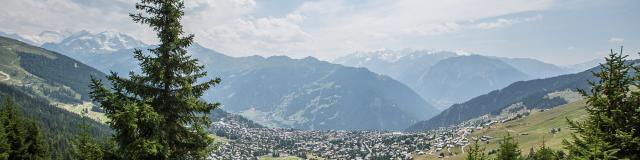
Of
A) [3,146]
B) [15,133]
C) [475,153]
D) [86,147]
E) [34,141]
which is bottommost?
[34,141]

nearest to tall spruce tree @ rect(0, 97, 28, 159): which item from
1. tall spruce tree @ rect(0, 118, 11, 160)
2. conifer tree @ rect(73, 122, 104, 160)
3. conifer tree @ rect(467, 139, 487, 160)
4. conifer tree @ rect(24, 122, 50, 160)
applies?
conifer tree @ rect(24, 122, 50, 160)

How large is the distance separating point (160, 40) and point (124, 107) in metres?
4.58

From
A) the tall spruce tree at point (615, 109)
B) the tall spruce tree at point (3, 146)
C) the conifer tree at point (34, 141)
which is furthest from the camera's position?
the conifer tree at point (34, 141)

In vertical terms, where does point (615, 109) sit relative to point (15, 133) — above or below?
above

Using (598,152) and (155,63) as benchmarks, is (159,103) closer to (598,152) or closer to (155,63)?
(155,63)

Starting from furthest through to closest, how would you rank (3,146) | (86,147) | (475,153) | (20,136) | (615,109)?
(20,136) < (3,146) < (475,153) < (615,109) < (86,147)

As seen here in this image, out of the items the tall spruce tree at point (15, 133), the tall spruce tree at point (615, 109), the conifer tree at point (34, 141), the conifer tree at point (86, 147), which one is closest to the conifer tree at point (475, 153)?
the tall spruce tree at point (615, 109)

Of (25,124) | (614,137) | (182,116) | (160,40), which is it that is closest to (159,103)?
(182,116)

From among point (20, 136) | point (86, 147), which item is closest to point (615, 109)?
point (86, 147)

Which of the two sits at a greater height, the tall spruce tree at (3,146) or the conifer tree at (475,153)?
the conifer tree at (475,153)

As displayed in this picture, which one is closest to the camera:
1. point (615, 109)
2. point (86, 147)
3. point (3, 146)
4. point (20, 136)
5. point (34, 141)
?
point (86, 147)

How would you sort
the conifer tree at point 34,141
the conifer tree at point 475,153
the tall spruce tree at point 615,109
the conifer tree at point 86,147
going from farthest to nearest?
the conifer tree at point 34,141, the conifer tree at point 475,153, the tall spruce tree at point 615,109, the conifer tree at point 86,147

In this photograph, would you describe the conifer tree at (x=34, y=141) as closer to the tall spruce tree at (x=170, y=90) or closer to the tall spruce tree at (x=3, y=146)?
the tall spruce tree at (x=3, y=146)

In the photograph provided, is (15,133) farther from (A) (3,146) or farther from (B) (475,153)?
(B) (475,153)
